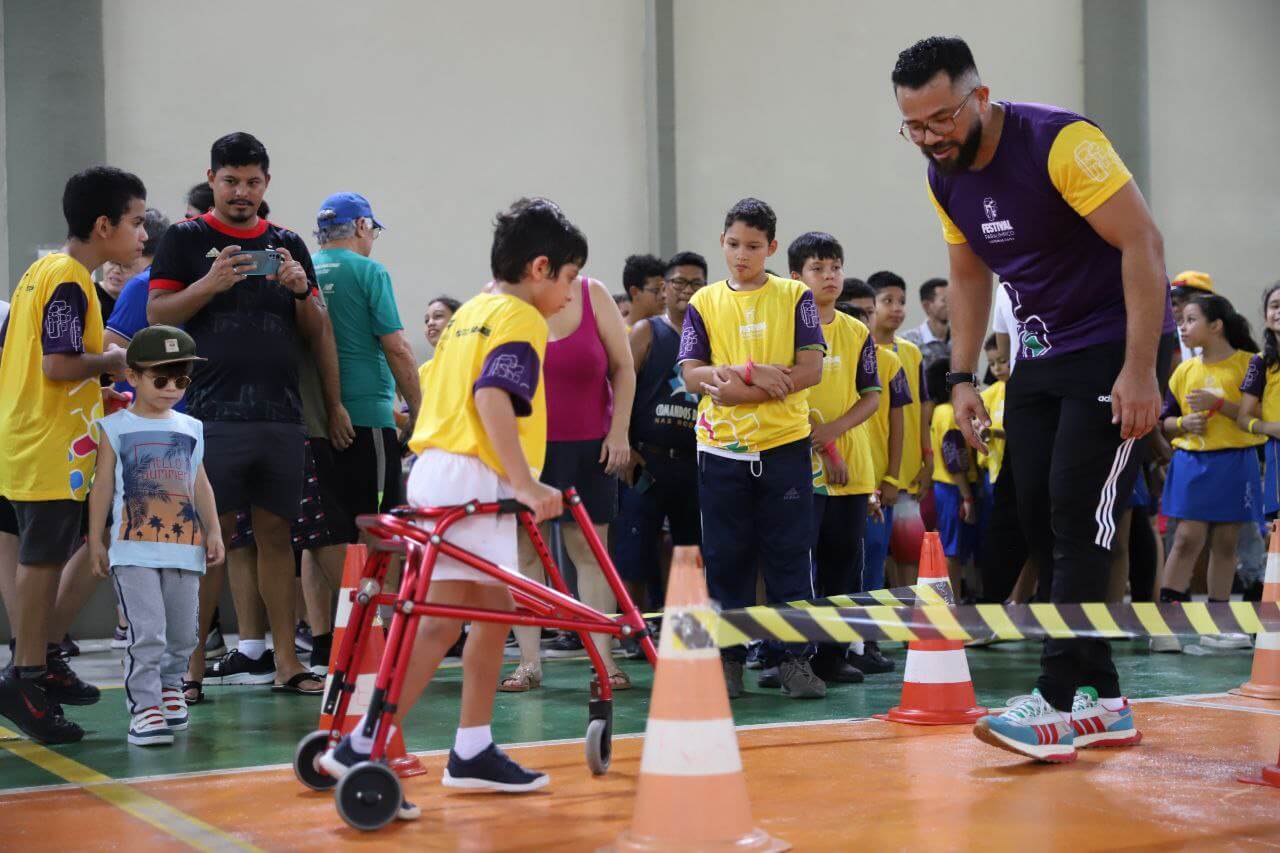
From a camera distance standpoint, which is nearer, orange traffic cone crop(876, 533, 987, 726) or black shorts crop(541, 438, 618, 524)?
orange traffic cone crop(876, 533, 987, 726)

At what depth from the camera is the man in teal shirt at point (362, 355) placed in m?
6.60

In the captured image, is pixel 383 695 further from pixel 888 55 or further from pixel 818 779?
pixel 888 55

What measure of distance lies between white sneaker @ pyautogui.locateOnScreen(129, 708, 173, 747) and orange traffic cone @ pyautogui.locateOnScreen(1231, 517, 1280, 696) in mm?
4130

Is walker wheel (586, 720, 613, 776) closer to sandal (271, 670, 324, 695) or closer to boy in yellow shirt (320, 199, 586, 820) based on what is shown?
boy in yellow shirt (320, 199, 586, 820)

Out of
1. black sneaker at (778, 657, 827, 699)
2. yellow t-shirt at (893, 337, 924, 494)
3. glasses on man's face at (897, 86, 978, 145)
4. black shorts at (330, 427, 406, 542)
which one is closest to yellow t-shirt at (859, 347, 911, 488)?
yellow t-shirt at (893, 337, 924, 494)

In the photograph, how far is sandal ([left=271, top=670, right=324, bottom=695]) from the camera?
609 cm

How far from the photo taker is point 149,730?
15.9 ft

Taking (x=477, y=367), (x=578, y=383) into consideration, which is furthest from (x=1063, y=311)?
(x=578, y=383)

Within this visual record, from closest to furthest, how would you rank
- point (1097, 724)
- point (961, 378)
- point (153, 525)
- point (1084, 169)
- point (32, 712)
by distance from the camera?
point (1084, 169)
point (1097, 724)
point (961, 378)
point (32, 712)
point (153, 525)

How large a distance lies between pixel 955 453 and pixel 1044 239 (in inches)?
189

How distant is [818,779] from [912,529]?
14.9ft

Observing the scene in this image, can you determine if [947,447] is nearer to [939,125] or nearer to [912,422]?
[912,422]

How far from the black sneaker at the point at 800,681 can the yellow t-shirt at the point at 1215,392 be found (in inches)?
134

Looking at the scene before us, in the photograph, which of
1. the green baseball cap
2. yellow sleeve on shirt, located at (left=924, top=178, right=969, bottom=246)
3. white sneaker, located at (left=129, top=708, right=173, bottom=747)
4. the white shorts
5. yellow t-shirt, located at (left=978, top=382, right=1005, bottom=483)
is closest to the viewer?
the white shorts
